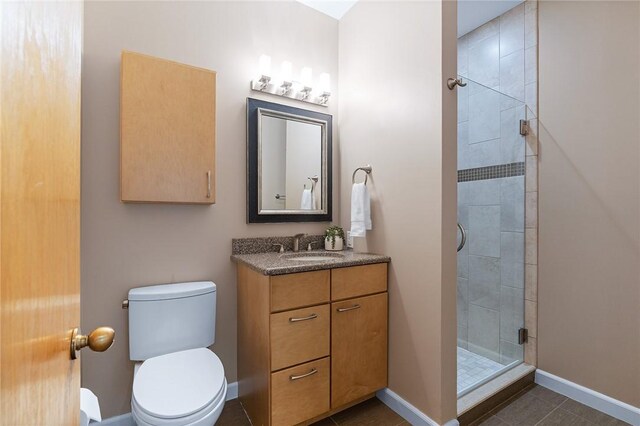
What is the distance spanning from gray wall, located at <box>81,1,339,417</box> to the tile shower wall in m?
1.33

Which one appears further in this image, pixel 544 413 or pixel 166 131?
pixel 544 413

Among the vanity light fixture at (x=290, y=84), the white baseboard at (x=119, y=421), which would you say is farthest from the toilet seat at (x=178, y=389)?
the vanity light fixture at (x=290, y=84)

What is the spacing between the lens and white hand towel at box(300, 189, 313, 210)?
2306 mm

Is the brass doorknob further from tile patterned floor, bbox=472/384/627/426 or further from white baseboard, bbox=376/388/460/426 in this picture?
tile patterned floor, bbox=472/384/627/426

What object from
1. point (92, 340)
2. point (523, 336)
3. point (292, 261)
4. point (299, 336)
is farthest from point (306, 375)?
point (523, 336)

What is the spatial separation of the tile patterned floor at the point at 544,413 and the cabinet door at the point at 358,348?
0.63m

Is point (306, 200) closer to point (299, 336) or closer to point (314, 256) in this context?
point (314, 256)

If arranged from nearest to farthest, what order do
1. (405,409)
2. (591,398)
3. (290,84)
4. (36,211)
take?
(36,211) < (405,409) < (591,398) < (290,84)

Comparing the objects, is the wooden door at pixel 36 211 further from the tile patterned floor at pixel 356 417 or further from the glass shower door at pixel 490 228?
the glass shower door at pixel 490 228

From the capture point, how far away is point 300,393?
162 cm

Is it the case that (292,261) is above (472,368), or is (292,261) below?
above

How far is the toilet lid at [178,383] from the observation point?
1219mm

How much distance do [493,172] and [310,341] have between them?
70.8 inches

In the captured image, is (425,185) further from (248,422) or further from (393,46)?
(248,422)
